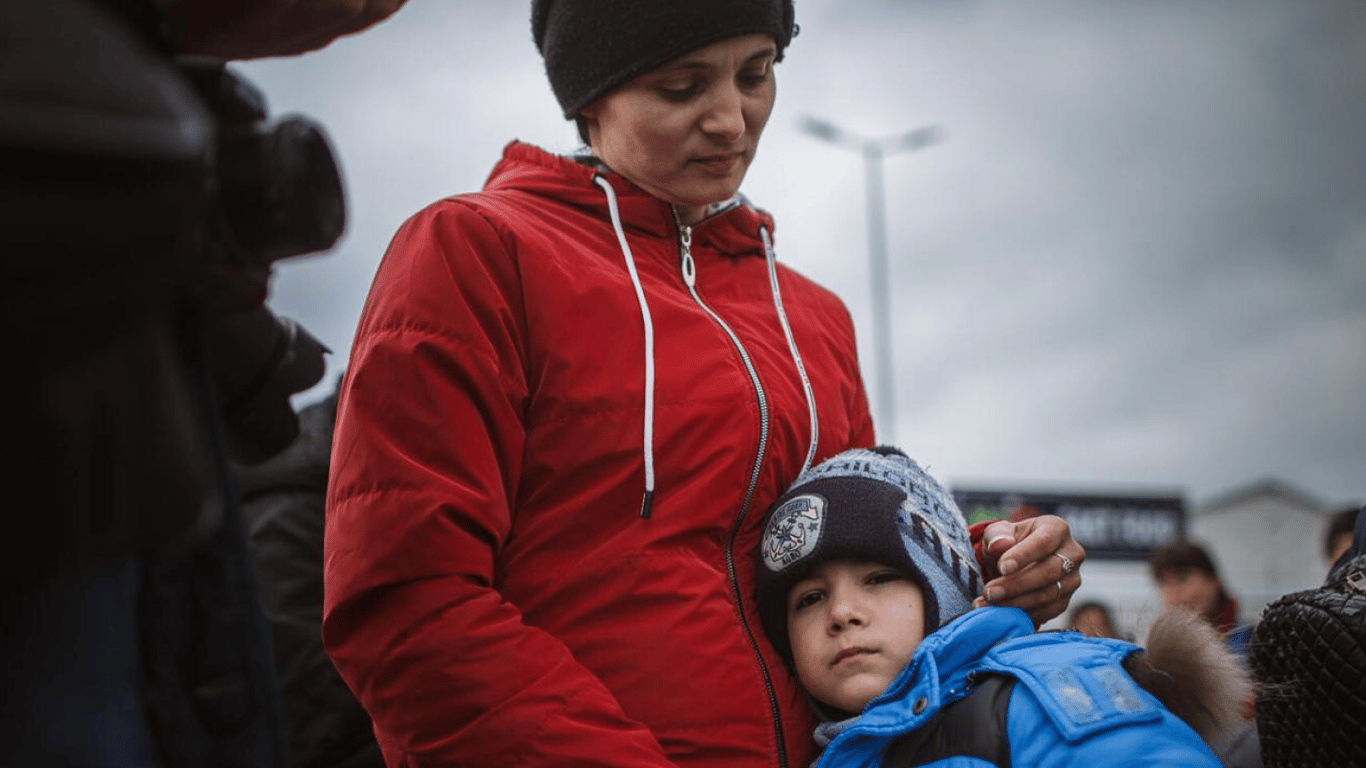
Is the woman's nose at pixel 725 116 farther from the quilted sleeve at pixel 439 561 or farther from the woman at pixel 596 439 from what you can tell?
the quilted sleeve at pixel 439 561

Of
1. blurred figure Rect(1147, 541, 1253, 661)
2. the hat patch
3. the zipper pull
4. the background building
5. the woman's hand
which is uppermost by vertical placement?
the zipper pull

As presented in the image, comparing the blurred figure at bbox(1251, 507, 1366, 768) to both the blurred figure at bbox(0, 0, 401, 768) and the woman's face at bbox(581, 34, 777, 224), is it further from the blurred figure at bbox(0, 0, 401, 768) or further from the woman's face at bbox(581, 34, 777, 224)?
the blurred figure at bbox(0, 0, 401, 768)

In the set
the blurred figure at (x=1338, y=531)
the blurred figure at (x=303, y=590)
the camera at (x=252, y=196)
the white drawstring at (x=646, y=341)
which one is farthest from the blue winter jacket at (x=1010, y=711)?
the blurred figure at (x=1338, y=531)

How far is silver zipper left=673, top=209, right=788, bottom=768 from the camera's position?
192cm

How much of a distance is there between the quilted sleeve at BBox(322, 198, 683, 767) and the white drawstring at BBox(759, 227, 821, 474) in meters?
0.59

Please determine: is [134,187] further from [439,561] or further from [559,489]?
[559,489]

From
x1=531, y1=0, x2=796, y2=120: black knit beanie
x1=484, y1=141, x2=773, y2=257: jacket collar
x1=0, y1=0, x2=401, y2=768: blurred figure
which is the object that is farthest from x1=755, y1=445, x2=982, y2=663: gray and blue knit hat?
x1=0, y1=0, x2=401, y2=768: blurred figure

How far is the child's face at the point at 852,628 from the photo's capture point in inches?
82.2

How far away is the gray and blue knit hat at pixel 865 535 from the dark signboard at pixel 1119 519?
1772 centimetres

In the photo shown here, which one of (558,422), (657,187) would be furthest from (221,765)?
(657,187)

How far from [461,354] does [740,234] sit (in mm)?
838

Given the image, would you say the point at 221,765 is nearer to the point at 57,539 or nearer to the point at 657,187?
the point at 57,539

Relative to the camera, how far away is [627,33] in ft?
7.08

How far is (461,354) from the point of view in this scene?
5.78ft
